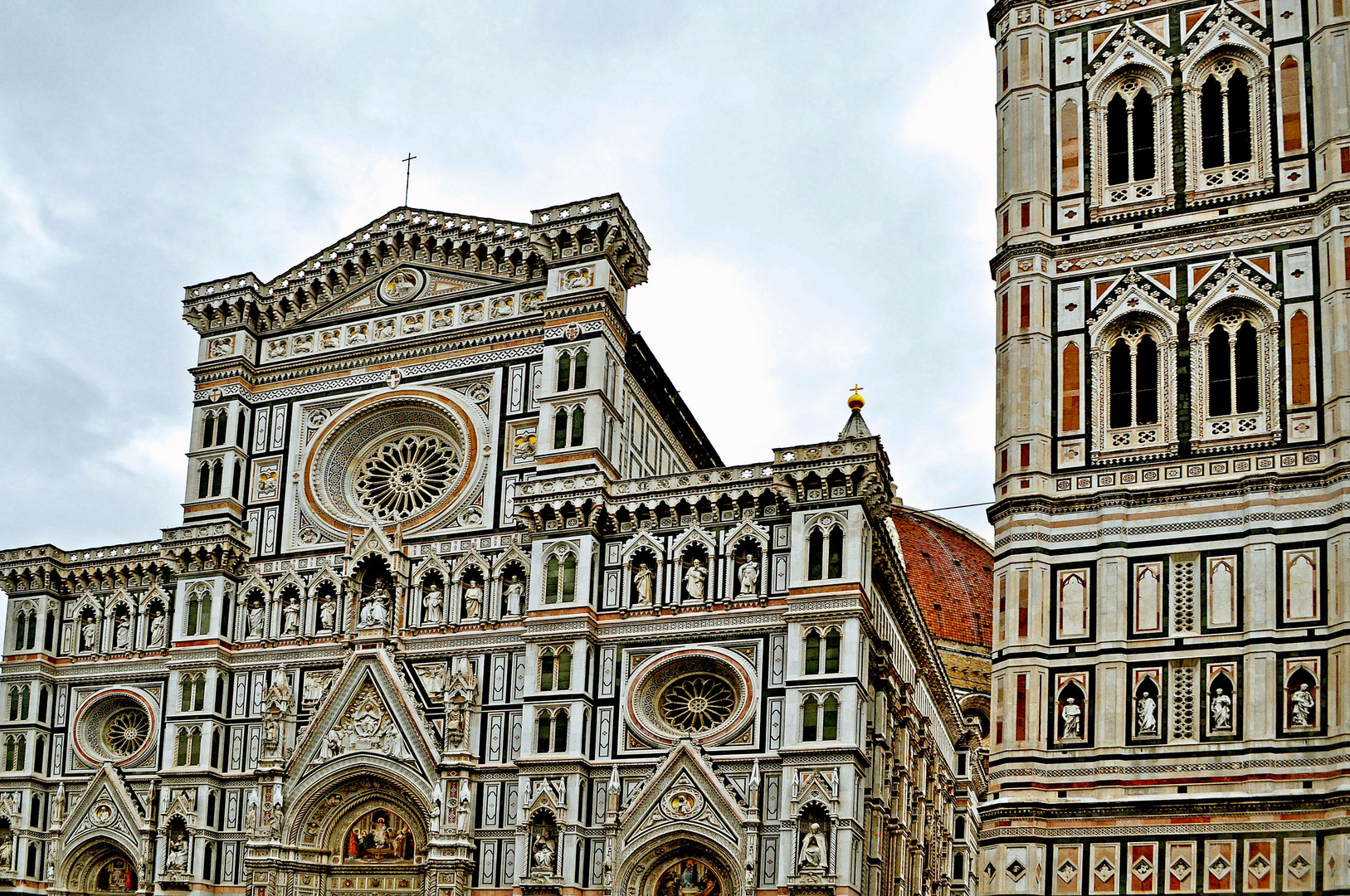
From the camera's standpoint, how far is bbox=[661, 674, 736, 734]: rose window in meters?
34.6

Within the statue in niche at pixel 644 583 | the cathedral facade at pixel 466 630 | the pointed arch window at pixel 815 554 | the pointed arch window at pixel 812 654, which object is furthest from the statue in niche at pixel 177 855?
the pointed arch window at pixel 815 554

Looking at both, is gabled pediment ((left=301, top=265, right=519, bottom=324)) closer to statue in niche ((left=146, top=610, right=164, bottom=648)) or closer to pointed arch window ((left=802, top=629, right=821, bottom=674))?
statue in niche ((left=146, top=610, right=164, bottom=648))

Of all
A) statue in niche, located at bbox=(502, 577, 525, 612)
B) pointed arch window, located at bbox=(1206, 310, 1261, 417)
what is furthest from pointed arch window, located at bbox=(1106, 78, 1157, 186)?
statue in niche, located at bbox=(502, 577, 525, 612)

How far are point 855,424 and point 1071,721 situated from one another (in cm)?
888

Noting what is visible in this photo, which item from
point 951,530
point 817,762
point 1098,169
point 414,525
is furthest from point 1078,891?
point 951,530

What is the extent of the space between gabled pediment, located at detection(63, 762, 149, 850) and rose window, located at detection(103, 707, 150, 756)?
73 cm

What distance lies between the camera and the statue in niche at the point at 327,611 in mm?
38344

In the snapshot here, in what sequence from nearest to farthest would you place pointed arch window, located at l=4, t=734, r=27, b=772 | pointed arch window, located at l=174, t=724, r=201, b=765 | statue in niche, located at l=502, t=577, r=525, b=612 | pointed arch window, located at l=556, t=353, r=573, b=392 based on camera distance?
statue in niche, located at l=502, t=577, r=525, b=612 → pointed arch window, located at l=174, t=724, r=201, b=765 → pointed arch window, located at l=556, t=353, r=573, b=392 → pointed arch window, located at l=4, t=734, r=27, b=772

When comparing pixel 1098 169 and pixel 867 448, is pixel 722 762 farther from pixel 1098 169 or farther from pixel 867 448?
pixel 1098 169

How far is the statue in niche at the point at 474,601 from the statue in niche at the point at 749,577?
5.69m

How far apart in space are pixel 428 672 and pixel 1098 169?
54.3 feet

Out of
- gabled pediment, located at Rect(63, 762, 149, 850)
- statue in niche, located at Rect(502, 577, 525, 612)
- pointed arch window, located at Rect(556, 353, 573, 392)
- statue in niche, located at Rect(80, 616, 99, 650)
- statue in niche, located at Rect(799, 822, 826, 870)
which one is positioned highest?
pointed arch window, located at Rect(556, 353, 573, 392)

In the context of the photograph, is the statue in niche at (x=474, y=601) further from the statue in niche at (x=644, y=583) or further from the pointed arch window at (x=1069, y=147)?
the pointed arch window at (x=1069, y=147)

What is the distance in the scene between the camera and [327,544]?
39.2 meters
